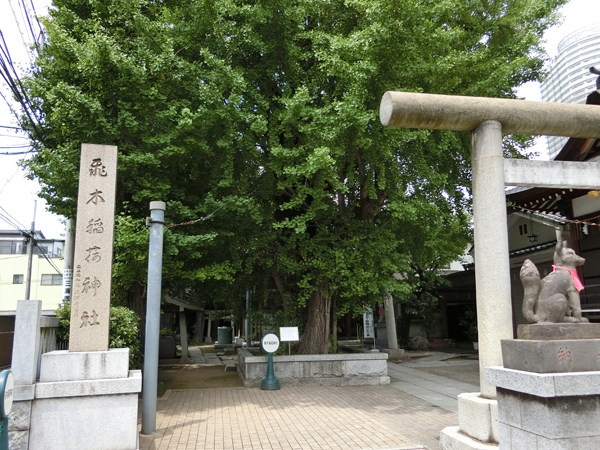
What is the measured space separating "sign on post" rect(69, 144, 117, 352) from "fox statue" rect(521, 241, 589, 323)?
5923 mm

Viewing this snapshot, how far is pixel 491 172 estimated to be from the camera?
259 inches

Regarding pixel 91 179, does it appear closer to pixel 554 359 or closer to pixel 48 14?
pixel 554 359

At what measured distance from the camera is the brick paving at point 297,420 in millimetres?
7102

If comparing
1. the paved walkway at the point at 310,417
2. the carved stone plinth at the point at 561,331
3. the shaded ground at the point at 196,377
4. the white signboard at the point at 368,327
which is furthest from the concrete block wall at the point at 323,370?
the white signboard at the point at 368,327

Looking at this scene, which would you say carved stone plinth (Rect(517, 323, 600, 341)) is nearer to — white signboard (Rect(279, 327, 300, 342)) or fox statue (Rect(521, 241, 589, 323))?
fox statue (Rect(521, 241, 589, 323))

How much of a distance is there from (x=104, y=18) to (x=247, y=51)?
371 centimetres

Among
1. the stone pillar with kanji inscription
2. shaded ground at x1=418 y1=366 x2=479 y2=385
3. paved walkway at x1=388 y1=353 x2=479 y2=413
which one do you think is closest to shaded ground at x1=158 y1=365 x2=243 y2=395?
paved walkway at x1=388 y1=353 x2=479 y2=413

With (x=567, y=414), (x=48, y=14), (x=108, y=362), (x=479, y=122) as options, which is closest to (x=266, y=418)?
(x=108, y=362)

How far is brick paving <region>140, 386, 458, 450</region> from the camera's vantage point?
280 inches

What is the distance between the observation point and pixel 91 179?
7289 mm

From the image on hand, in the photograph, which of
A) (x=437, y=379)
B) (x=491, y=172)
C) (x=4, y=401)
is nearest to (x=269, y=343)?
(x=437, y=379)

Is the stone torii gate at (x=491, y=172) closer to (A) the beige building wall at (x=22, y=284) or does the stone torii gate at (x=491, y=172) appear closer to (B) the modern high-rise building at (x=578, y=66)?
(B) the modern high-rise building at (x=578, y=66)

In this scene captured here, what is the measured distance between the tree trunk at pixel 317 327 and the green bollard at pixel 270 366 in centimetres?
183

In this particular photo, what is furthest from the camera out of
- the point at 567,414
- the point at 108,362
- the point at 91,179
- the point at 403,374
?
the point at 403,374
